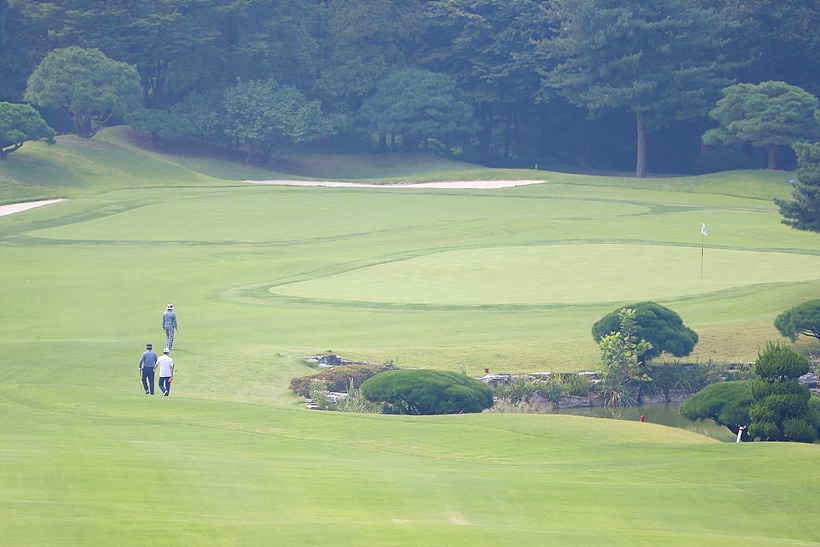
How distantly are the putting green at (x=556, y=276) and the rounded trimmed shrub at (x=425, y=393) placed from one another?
1128 centimetres

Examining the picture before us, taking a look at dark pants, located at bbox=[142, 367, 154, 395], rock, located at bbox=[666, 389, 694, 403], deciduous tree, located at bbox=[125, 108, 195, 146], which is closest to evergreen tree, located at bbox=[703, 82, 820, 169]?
deciduous tree, located at bbox=[125, 108, 195, 146]

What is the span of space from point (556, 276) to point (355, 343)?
404 inches

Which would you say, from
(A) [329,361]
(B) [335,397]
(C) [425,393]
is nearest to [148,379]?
(B) [335,397]

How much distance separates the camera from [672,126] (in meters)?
85.3

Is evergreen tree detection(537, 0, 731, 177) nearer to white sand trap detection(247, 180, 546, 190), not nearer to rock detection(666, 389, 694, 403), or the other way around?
white sand trap detection(247, 180, 546, 190)

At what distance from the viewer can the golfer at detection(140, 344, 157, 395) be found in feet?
72.7

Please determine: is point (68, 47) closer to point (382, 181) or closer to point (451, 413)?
point (382, 181)

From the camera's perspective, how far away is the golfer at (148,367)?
22.2 meters

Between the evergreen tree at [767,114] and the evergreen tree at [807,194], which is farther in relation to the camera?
the evergreen tree at [767,114]

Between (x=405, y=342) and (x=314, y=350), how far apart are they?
267 centimetres

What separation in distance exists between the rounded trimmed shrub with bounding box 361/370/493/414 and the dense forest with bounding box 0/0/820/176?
54.0 meters

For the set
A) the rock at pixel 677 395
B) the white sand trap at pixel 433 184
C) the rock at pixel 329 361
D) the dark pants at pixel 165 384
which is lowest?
the rock at pixel 677 395

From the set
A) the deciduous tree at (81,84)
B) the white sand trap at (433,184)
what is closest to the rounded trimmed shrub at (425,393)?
the white sand trap at (433,184)

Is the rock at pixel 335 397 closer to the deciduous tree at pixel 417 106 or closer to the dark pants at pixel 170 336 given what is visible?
the dark pants at pixel 170 336
